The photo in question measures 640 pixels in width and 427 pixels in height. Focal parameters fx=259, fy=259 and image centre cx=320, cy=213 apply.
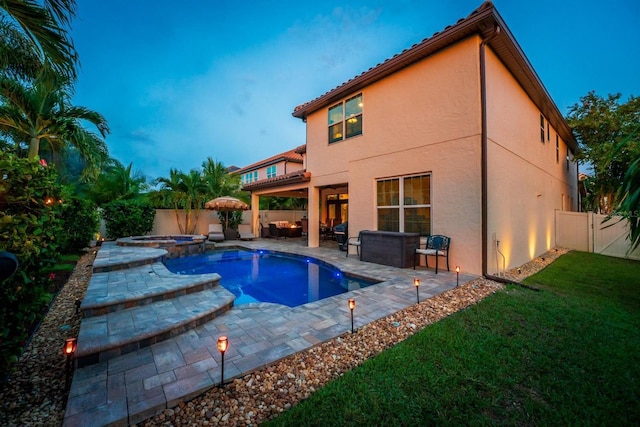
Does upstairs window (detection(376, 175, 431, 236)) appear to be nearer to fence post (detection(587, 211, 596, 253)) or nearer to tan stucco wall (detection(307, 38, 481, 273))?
tan stucco wall (detection(307, 38, 481, 273))

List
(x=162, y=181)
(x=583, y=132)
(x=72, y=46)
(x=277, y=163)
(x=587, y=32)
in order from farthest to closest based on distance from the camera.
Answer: (x=587, y=32) < (x=277, y=163) < (x=162, y=181) < (x=583, y=132) < (x=72, y=46)

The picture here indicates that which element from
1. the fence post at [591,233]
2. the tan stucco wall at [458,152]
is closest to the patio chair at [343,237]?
the tan stucco wall at [458,152]

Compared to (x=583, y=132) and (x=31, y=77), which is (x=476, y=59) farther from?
(x=583, y=132)

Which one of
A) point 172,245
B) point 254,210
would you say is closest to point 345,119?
point 254,210

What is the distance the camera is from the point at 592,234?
38.4 feet

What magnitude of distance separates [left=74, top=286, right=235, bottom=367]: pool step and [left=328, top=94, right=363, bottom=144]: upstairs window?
7879 mm

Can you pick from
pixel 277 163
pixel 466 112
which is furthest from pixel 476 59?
pixel 277 163

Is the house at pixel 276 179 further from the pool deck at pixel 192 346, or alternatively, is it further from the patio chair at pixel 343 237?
the pool deck at pixel 192 346

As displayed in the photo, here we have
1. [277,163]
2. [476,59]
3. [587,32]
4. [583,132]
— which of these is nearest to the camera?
[476,59]

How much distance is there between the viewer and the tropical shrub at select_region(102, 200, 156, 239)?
13.5 metres

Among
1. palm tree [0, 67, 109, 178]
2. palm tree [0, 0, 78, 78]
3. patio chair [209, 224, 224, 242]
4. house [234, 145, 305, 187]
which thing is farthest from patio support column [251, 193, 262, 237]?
palm tree [0, 0, 78, 78]

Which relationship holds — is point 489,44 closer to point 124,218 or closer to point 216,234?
point 216,234

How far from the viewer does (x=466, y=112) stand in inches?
277

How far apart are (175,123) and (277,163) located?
195 ft
